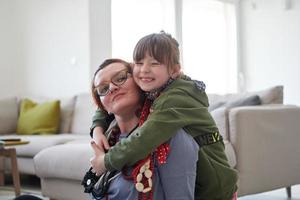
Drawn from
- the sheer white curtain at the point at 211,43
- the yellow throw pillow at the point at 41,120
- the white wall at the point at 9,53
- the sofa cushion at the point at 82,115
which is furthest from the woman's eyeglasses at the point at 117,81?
the sheer white curtain at the point at 211,43

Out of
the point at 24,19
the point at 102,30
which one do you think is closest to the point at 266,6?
the point at 102,30

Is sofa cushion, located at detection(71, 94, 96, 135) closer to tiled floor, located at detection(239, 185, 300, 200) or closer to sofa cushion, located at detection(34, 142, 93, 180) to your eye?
sofa cushion, located at detection(34, 142, 93, 180)

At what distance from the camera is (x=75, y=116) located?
16.4 ft

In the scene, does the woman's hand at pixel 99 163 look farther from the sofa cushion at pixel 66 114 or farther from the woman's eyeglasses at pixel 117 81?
the sofa cushion at pixel 66 114

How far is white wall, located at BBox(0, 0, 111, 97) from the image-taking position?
5.34 metres

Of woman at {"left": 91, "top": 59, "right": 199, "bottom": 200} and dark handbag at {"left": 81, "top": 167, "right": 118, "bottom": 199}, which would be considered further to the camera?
dark handbag at {"left": 81, "top": 167, "right": 118, "bottom": 199}

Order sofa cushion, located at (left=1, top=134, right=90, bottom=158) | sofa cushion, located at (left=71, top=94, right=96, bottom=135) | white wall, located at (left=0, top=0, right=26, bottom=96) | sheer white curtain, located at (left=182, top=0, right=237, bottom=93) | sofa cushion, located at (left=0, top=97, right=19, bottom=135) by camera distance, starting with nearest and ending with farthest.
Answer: sofa cushion, located at (left=1, top=134, right=90, bottom=158)
sofa cushion, located at (left=71, top=94, right=96, bottom=135)
sofa cushion, located at (left=0, top=97, right=19, bottom=135)
white wall, located at (left=0, top=0, right=26, bottom=96)
sheer white curtain, located at (left=182, top=0, right=237, bottom=93)

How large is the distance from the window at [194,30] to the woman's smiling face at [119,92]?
4236 millimetres

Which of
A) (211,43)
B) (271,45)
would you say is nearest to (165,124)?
(211,43)

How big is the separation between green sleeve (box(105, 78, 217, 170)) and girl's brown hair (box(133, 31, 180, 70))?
0.26 ft

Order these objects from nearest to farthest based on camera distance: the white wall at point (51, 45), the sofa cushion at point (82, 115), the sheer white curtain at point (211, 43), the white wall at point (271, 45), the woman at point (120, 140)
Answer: the woman at point (120, 140) → the sofa cushion at point (82, 115) → the white wall at point (51, 45) → the sheer white curtain at point (211, 43) → the white wall at point (271, 45)

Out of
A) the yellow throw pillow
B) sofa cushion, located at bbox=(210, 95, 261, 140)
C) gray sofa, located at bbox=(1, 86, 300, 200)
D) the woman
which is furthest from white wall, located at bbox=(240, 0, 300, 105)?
the woman

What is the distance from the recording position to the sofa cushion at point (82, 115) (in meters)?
4.88

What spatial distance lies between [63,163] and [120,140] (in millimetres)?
1813
